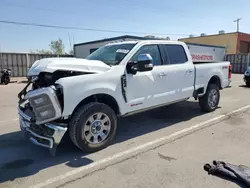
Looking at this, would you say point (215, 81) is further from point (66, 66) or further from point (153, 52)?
point (66, 66)

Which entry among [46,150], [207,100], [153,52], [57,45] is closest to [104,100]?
[46,150]

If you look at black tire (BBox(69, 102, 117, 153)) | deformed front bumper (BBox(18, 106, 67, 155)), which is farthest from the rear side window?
deformed front bumper (BBox(18, 106, 67, 155))

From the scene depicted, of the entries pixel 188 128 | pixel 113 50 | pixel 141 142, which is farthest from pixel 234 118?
pixel 113 50

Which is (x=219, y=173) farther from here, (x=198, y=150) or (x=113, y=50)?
(x=113, y=50)

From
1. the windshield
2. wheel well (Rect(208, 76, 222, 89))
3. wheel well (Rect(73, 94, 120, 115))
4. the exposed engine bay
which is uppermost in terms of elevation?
the windshield

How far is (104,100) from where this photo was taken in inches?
176

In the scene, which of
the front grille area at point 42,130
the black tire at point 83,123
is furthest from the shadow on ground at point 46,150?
the front grille area at point 42,130

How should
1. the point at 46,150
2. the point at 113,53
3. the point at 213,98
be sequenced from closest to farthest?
1. the point at 46,150
2. the point at 113,53
3. the point at 213,98

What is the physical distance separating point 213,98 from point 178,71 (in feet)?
6.72

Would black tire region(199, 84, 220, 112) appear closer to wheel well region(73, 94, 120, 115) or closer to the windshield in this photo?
the windshield

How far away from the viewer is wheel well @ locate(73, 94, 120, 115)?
4176 mm

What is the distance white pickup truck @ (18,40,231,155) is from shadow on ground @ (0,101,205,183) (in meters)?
0.33

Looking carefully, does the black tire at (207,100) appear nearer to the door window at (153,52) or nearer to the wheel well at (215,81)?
the wheel well at (215,81)

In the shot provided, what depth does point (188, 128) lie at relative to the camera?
17.7 ft
